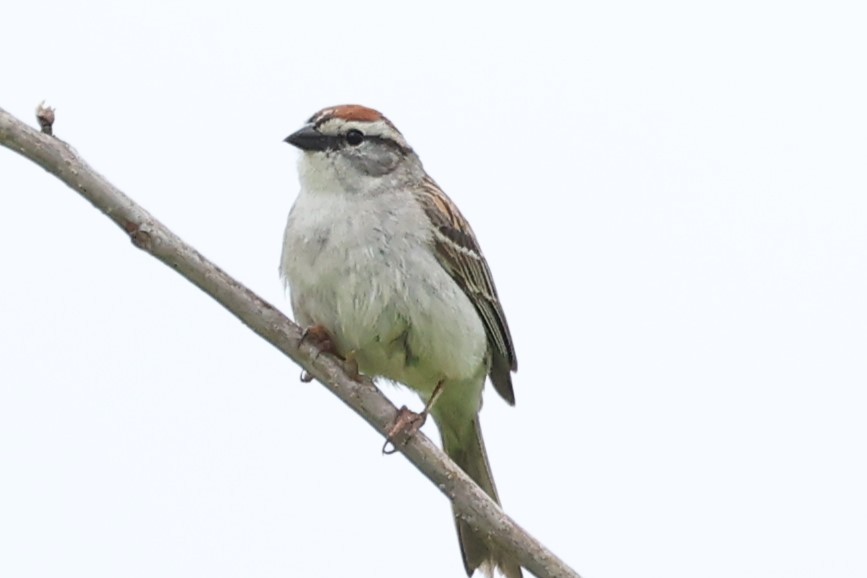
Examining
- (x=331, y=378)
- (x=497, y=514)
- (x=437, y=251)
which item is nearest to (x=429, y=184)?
(x=437, y=251)

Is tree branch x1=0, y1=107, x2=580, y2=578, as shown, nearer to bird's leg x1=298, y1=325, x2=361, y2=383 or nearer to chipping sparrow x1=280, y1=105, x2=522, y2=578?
bird's leg x1=298, y1=325, x2=361, y2=383

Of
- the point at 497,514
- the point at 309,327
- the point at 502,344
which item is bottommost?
the point at 497,514

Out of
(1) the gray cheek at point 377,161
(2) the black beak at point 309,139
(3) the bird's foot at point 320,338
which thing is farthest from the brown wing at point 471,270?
(3) the bird's foot at point 320,338

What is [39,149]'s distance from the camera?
534 centimetres

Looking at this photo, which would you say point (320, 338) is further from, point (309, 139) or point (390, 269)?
point (309, 139)

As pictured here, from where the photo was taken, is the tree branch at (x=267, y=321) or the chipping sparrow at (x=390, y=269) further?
the chipping sparrow at (x=390, y=269)

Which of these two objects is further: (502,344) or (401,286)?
(502,344)

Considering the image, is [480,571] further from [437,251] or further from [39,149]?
[39,149]

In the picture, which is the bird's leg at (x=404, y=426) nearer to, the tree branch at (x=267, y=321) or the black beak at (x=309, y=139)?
the tree branch at (x=267, y=321)

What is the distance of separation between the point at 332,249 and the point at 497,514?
1.68m

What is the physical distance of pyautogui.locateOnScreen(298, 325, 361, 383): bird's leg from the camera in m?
6.74

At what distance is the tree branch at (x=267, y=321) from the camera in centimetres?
537

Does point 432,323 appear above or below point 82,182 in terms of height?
above

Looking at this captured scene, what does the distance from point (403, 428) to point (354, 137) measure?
1.77 meters
